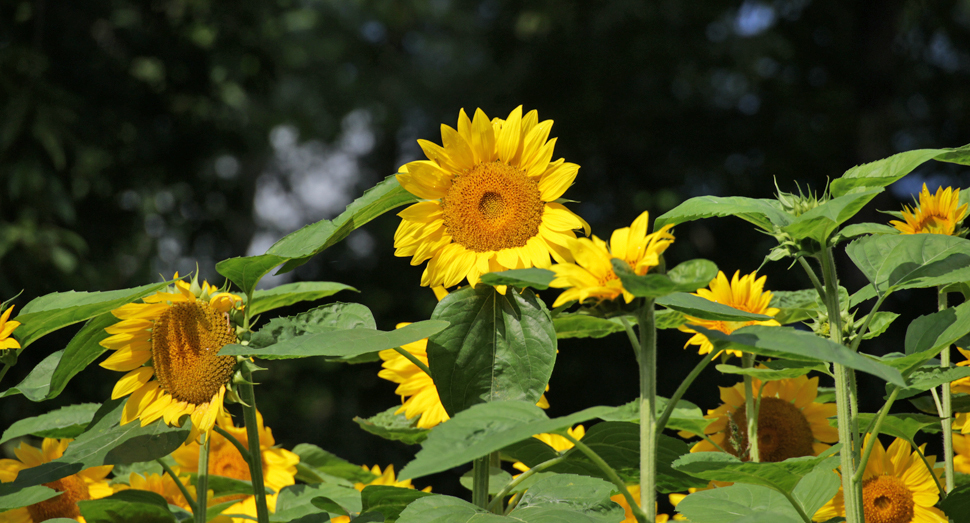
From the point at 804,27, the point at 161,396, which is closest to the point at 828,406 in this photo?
the point at 161,396

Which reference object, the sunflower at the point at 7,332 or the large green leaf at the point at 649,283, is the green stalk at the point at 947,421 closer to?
the large green leaf at the point at 649,283

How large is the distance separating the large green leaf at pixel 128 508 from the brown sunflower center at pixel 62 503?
0.11m

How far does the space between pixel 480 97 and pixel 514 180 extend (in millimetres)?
5137

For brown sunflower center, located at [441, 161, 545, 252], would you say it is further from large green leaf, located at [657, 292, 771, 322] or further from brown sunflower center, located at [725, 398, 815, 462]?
brown sunflower center, located at [725, 398, 815, 462]

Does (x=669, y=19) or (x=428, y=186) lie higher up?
(x=669, y=19)

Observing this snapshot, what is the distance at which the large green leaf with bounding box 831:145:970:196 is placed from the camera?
467 mm

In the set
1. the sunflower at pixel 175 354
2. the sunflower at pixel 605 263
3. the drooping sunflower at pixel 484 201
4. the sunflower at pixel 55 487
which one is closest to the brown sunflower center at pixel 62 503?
the sunflower at pixel 55 487

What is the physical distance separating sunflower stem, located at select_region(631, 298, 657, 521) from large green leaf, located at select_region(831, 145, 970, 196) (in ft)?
0.54

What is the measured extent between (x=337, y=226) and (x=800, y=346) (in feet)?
0.99

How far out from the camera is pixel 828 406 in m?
0.69

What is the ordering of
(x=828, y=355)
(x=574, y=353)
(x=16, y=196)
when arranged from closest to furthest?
(x=828, y=355)
(x=16, y=196)
(x=574, y=353)

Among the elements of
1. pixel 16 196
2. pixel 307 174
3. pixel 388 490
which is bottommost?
pixel 388 490

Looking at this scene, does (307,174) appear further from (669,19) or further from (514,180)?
(514,180)

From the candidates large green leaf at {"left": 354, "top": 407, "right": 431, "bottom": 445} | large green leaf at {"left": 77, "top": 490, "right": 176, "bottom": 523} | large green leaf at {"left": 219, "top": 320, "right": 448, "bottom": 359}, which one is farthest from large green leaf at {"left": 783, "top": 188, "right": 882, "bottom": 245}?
large green leaf at {"left": 77, "top": 490, "right": 176, "bottom": 523}
